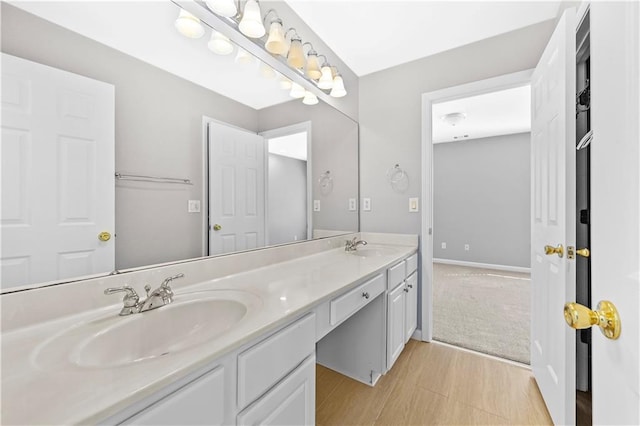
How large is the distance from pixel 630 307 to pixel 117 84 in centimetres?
139

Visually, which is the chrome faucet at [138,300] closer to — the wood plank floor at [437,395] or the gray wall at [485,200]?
the wood plank floor at [437,395]

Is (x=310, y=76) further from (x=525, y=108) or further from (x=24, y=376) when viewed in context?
(x=525, y=108)

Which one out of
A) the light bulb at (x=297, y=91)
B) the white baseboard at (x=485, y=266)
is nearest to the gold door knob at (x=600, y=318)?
the light bulb at (x=297, y=91)

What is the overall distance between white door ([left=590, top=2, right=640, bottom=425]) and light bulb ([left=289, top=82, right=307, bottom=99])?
4.78 ft

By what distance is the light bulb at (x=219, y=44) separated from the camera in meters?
1.21

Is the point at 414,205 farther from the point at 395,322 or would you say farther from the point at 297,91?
the point at 297,91

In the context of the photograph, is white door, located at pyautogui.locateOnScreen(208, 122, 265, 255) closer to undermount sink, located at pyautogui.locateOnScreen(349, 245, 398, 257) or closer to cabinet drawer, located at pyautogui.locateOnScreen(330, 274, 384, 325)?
cabinet drawer, located at pyautogui.locateOnScreen(330, 274, 384, 325)

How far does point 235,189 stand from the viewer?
1.36 m

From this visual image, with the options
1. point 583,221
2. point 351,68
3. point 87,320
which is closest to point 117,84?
point 87,320

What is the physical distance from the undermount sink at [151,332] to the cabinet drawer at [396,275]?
968mm

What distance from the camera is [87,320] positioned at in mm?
780

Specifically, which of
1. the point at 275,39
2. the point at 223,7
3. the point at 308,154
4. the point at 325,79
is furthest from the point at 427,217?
the point at 223,7

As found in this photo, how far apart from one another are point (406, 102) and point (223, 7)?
5.43ft

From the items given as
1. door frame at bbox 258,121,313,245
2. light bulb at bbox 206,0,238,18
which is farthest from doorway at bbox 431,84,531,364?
light bulb at bbox 206,0,238,18
